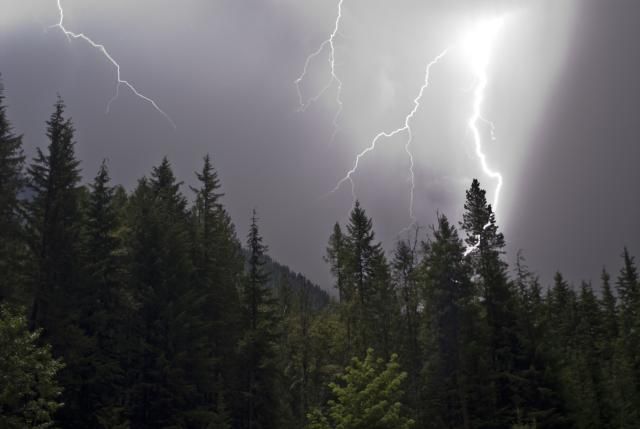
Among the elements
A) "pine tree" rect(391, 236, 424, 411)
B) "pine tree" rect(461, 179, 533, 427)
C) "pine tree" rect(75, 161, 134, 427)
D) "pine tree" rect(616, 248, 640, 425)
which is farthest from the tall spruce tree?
"pine tree" rect(75, 161, 134, 427)

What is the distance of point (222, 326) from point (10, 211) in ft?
46.5

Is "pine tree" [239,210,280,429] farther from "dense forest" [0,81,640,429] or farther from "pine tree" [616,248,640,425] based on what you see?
"pine tree" [616,248,640,425]

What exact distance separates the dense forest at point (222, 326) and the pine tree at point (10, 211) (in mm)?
77

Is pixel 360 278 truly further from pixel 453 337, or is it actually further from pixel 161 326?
pixel 161 326

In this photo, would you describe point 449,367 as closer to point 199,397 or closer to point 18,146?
point 199,397

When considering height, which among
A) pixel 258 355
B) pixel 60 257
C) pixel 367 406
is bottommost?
pixel 367 406

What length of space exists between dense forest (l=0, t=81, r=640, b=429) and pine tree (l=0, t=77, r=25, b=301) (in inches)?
3.0

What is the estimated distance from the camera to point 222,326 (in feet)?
104

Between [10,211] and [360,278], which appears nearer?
[10,211]

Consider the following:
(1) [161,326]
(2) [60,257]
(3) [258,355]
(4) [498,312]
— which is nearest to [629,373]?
(4) [498,312]

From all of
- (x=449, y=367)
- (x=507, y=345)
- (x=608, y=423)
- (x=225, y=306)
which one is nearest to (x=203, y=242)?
(x=225, y=306)

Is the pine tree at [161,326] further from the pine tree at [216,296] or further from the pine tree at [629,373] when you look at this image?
the pine tree at [629,373]

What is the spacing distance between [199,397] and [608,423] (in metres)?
29.2

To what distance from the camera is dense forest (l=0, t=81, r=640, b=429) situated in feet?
67.7
